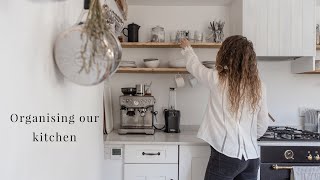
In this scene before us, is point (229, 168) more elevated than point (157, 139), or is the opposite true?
point (157, 139)

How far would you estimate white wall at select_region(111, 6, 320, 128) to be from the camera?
2.83 m

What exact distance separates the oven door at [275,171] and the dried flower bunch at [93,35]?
1.69 meters

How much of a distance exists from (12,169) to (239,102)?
1366 millimetres

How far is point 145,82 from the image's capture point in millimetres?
2844

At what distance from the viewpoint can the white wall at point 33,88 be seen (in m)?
0.72

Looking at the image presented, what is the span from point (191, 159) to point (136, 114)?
0.63 metres

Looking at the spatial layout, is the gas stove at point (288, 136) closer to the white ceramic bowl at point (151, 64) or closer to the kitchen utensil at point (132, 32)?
the white ceramic bowl at point (151, 64)

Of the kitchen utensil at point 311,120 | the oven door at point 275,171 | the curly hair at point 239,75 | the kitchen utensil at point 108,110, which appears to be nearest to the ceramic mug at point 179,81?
the kitchen utensil at point 108,110

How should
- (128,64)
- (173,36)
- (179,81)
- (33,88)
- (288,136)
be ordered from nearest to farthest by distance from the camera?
(33,88) → (288,136) → (128,64) → (179,81) → (173,36)

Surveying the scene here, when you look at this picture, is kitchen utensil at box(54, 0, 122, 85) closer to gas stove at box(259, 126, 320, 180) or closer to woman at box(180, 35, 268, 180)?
woman at box(180, 35, 268, 180)

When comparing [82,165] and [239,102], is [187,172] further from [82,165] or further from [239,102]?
[82,165]

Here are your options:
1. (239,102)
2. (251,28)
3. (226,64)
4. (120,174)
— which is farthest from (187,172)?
(251,28)

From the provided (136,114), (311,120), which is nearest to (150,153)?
(136,114)

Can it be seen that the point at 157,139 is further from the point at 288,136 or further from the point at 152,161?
the point at 288,136
